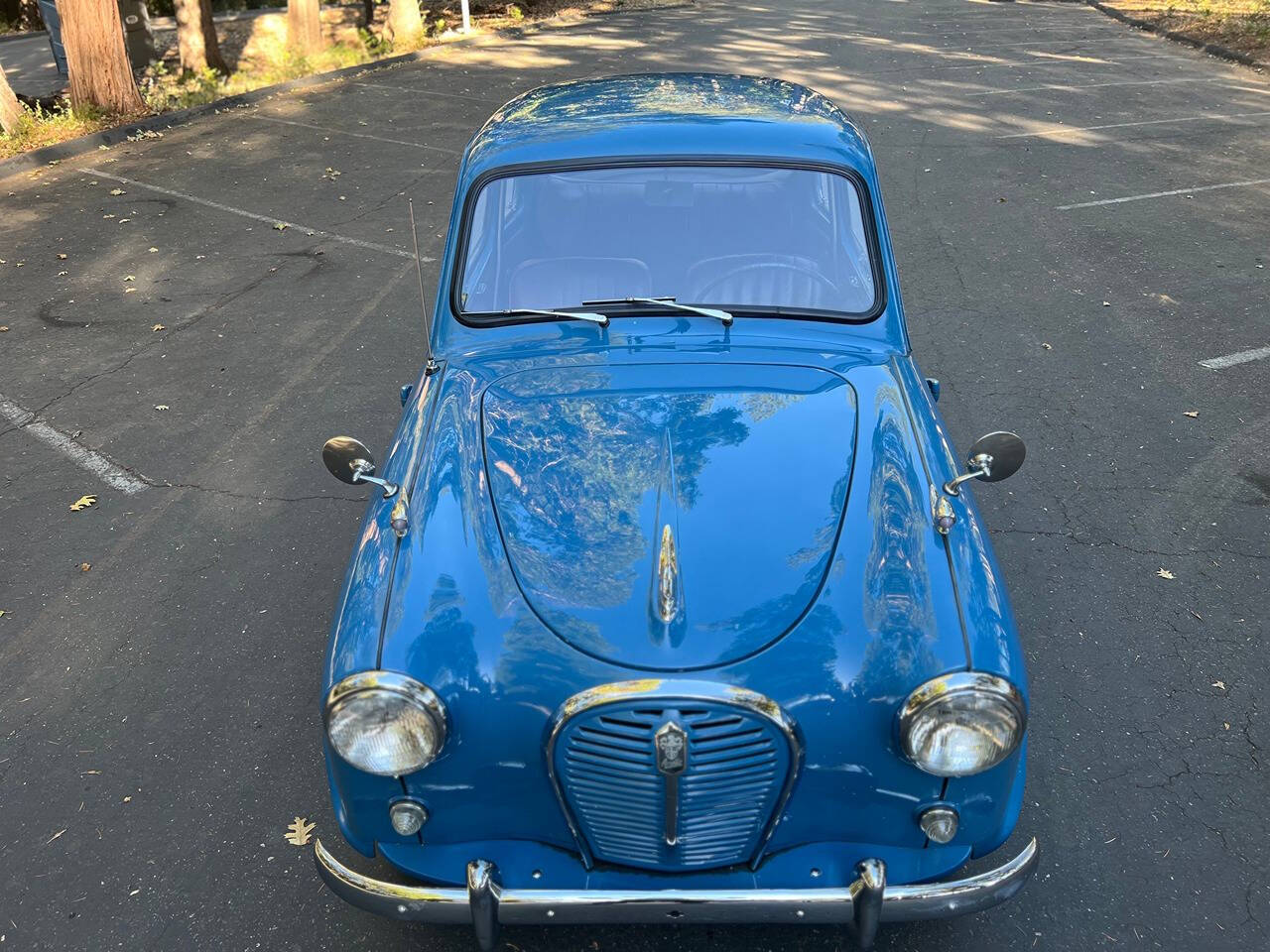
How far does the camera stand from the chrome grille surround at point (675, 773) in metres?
2.32

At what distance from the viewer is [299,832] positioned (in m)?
3.31

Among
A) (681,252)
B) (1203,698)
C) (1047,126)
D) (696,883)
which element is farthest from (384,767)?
(1047,126)

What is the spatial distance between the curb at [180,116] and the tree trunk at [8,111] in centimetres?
54

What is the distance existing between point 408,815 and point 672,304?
1.86 m

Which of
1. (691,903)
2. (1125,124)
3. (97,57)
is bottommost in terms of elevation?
(691,903)

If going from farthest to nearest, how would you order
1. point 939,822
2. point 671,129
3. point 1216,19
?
1. point 1216,19
2. point 671,129
3. point 939,822

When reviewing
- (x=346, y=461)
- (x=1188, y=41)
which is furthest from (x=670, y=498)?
(x=1188, y=41)

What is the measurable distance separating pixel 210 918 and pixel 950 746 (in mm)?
2269

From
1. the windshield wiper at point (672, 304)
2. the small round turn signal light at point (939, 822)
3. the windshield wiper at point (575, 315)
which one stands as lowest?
the small round turn signal light at point (939, 822)

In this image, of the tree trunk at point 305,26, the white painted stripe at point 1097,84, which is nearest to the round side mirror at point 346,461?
the white painted stripe at point 1097,84

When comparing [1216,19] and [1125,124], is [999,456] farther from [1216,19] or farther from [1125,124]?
[1216,19]

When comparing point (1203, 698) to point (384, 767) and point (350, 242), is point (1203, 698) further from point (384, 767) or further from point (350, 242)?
point (350, 242)

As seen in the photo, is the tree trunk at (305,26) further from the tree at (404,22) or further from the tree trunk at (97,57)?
the tree trunk at (97,57)

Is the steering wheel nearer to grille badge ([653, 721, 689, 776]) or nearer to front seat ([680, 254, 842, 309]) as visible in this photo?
front seat ([680, 254, 842, 309])
